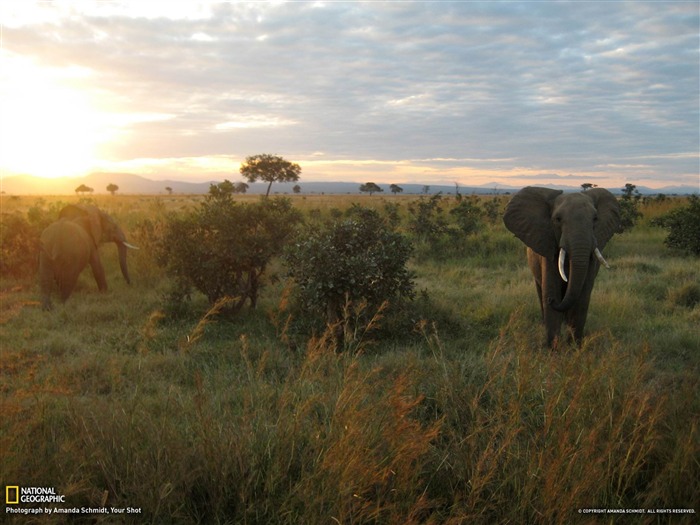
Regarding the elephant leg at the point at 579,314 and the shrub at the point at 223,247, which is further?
the shrub at the point at 223,247

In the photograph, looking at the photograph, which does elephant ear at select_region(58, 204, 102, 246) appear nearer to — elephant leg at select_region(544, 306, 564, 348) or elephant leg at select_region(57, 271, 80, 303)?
elephant leg at select_region(57, 271, 80, 303)

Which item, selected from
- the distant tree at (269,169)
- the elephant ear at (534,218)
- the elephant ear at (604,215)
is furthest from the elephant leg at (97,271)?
the distant tree at (269,169)

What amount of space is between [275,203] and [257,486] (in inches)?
277

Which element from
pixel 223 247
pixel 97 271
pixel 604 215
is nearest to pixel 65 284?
pixel 97 271

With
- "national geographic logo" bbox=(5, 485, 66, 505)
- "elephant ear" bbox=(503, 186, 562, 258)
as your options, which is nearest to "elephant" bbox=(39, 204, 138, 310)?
"national geographic logo" bbox=(5, 485, 66, 505)

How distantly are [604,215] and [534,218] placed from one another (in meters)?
0.98

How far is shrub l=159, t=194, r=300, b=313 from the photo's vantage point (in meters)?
8.98

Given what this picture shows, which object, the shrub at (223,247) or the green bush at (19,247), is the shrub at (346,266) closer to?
the shrub at (223,247)

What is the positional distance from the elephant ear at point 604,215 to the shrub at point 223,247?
194 inches

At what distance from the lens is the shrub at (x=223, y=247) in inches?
354

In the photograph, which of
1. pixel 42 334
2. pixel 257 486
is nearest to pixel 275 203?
pixel 42 334

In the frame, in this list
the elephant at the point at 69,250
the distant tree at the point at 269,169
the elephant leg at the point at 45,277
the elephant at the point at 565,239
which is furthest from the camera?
the distant tree at the point at 269,169

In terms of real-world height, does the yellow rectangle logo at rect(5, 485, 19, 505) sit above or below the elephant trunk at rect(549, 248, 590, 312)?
below

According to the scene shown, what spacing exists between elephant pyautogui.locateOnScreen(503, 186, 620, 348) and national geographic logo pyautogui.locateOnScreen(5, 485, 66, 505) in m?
5.69
